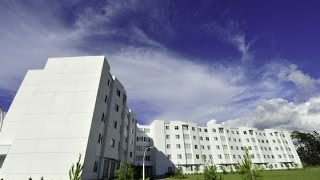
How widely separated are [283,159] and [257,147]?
1453 centimetres

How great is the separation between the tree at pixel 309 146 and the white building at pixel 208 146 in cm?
2394

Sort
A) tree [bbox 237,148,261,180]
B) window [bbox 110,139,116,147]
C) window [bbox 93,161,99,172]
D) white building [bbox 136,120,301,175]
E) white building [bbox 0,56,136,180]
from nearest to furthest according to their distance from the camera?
tree [bbox 237,148,261,180]
white building [bbox 0,56,136,180]
window [bbox 93,161,99,172]
window [bbox 110,139,116,147]
white building [bbox 136,120,301,175]

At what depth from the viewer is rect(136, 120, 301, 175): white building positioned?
70.3m

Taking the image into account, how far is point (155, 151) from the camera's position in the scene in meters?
69.3

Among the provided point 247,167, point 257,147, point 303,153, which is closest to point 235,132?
point 257,147

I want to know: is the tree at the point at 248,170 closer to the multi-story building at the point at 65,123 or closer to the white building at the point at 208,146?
the multi-story building at the point at 65,123

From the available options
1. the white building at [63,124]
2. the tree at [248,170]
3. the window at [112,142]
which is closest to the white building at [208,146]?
the window at [112,142]

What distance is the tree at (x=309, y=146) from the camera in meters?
110

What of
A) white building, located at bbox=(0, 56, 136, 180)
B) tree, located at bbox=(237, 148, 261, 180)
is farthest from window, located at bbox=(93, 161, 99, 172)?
tree, located at bbox=(237, 148, 261, 180)

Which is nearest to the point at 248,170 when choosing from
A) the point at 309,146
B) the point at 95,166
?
the point at 95,166

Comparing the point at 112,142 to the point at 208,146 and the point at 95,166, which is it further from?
the point at 208,146

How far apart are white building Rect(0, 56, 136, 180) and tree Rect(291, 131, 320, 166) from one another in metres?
115

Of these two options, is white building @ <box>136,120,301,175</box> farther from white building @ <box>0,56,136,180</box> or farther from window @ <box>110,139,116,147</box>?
white building @ <box>0,56,136,180</box>

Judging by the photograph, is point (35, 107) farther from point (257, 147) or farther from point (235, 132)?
point (257, 147)
